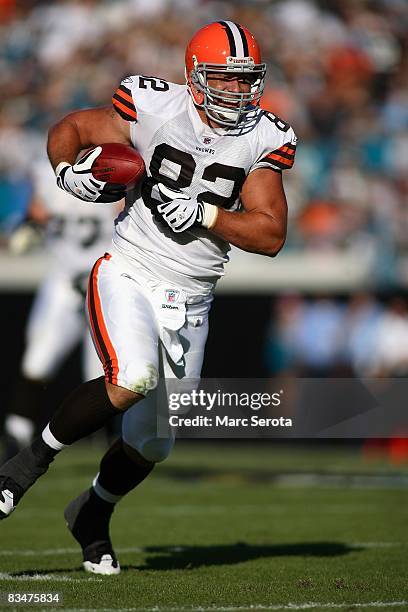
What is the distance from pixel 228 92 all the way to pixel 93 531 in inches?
64.3

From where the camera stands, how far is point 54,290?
665 centimetres

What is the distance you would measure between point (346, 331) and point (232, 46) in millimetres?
6458

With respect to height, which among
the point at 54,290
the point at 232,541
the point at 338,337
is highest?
the point at 232,541

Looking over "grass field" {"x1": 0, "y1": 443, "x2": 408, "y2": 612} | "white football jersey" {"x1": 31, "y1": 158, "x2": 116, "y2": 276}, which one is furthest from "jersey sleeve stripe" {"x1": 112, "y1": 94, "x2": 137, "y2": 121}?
"white football jersey" {"x1": 31, "y1": 158, "x2": 116, "y2": 276}

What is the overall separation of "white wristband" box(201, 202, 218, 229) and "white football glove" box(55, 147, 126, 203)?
30cm

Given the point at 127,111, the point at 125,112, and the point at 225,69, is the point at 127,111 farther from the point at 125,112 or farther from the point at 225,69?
the point at 225,69

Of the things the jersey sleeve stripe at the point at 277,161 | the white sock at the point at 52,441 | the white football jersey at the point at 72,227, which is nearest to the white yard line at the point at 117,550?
the white sock at the point at 52,441

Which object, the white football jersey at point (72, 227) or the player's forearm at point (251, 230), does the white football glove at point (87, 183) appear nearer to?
the player's forearm at point (251, 230)

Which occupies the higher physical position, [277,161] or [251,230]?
[277,161]

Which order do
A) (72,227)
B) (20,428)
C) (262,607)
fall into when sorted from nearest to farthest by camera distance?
(262,607) → (20,428) → (72,227)

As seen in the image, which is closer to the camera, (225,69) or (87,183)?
(87,183)

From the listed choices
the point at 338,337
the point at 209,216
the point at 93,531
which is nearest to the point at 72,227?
the point at 93,531

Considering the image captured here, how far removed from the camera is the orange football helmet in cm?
364

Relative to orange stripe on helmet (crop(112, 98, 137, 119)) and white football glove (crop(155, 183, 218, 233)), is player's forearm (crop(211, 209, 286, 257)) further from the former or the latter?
orange stripe on helmet (crop(112, 98, 137, 119))
